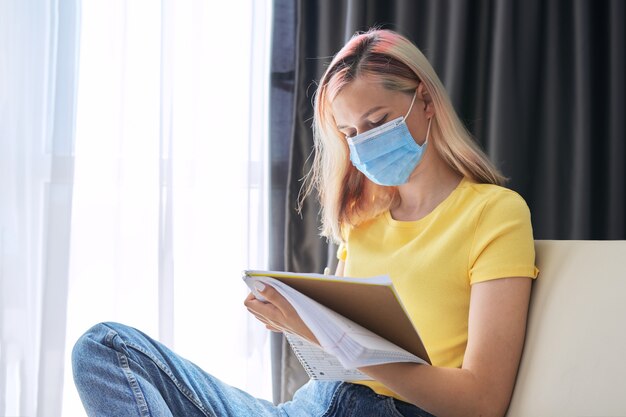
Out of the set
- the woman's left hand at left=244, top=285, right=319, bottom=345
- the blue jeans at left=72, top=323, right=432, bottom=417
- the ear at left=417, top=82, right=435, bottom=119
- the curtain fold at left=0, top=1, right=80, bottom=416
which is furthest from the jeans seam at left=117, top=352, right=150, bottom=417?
the curtain fold at left=0, top=1, right=80, bottom=416

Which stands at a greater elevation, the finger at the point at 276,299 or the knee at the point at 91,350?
the finger at the point at 276,299

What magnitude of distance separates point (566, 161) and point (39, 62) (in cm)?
164

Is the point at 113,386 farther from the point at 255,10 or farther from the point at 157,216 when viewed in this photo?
the point at 255,10

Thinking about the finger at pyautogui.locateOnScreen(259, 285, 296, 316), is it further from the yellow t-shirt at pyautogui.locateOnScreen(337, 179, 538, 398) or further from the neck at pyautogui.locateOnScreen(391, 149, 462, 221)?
the neck at pyautogui.locateOnScreen(391, 149, 462, 221)

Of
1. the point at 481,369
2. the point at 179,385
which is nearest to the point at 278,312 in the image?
the point at 179,385

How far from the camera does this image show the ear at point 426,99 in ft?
4.81

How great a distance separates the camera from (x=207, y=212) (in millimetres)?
2168

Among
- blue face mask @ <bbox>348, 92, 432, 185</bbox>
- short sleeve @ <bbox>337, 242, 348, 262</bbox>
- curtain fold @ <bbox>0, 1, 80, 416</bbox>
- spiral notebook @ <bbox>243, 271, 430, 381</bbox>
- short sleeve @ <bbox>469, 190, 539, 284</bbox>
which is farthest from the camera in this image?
curtain fold @ <bbox>0, 1, 80, 416</bbox>

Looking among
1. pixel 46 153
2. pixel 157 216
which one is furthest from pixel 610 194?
pixel 46 153

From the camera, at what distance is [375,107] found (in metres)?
1.44

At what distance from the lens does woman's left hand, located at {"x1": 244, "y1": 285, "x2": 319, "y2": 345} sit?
42.4 inches

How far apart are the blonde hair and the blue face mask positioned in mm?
47

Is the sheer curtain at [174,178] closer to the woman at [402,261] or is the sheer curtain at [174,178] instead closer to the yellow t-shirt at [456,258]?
the woman at [402,261]

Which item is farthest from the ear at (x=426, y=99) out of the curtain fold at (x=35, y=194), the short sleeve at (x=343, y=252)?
the curtain fold at (x=35, y=194)
